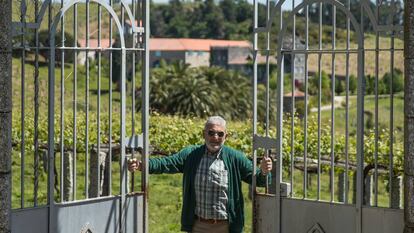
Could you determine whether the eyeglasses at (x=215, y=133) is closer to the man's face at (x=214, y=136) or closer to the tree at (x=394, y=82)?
the man's face at (x=214, y=136)

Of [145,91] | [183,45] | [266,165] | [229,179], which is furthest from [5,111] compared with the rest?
[183,45]

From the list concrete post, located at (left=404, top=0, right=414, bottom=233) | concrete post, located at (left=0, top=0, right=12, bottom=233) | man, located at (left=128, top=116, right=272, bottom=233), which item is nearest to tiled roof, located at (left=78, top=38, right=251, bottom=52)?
man, located at (left=128, top=116, right=272, bottom=233)

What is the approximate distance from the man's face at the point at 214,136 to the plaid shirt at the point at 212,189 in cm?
12

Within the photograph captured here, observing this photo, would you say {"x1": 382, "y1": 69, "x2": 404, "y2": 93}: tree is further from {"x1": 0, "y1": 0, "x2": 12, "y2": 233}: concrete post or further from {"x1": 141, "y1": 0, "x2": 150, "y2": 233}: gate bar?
{"x1": 0, "y1": 0, "x2": 12, "y2": 233}: concrete post

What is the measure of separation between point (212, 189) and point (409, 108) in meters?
1.82

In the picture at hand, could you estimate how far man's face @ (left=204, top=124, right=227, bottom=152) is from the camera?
673 cm

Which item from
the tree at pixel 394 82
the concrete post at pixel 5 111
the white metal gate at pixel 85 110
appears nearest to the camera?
the concrete post at pixel 5 111

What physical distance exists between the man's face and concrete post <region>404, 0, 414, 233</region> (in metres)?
1.56

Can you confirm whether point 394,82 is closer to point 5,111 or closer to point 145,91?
point 145,91

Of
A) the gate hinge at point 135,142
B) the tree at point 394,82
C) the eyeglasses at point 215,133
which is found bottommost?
the gate hinge at point 135,142

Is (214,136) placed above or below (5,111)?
below

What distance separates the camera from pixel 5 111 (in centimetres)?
582

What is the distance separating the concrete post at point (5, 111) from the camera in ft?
19.0

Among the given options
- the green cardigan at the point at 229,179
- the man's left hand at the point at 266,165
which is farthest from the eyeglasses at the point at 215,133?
the man's left hand at the point at 266,165
